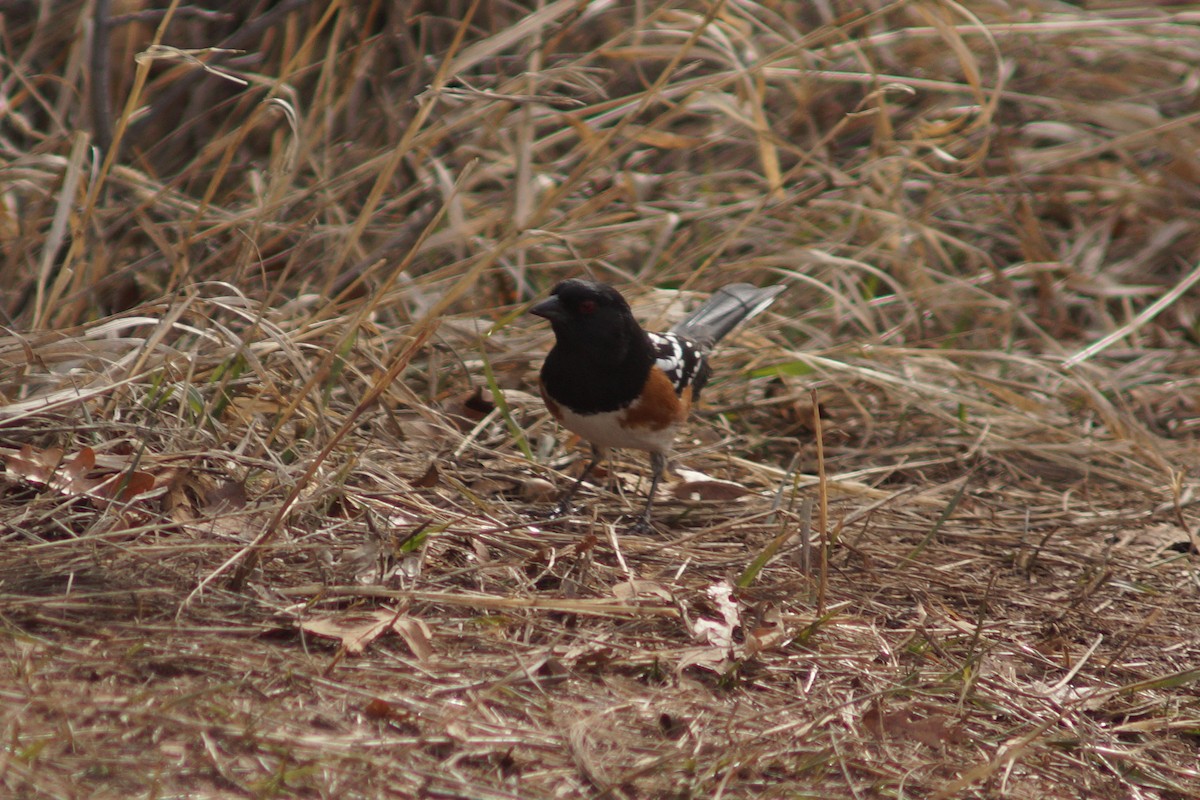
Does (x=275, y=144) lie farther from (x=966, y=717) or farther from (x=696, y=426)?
(x=966, y=717)

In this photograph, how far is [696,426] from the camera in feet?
12.3

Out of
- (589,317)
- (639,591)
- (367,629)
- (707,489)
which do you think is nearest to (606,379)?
(589,317)

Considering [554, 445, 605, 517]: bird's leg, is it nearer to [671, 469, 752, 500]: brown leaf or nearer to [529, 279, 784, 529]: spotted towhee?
[529, 279, 784, 529]: spotted towhee

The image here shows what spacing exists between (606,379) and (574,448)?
0.48 m

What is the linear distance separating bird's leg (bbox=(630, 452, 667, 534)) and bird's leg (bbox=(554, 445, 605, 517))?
0.50ft

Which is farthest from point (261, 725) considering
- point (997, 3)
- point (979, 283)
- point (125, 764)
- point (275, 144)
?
point (997, 3)

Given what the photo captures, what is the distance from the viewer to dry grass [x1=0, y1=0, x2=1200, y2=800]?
1.94 metres

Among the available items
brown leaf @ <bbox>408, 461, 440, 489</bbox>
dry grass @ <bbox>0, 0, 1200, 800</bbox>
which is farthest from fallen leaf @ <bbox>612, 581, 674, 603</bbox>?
brown leaf @ <bbox>408, 461, 440, 489</bbox>

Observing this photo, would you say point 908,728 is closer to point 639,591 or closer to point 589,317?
point 639,591

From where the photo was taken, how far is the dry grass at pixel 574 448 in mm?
1938

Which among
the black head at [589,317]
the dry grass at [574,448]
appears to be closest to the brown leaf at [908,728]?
the dry grass at [574,448]

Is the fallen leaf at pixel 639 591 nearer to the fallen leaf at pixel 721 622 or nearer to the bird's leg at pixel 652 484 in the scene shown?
the fallen leaf at pixel 721 622

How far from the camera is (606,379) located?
10.4 feet

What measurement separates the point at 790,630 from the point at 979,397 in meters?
1.88
